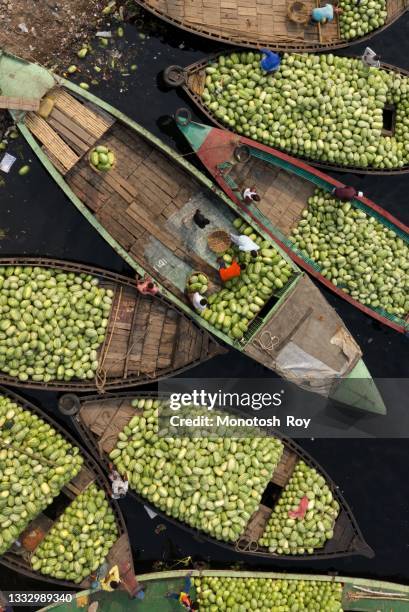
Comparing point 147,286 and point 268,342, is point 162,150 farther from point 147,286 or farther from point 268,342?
point 268,342

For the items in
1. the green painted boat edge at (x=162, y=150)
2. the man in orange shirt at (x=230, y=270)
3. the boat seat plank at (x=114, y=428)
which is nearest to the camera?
the green painted boat edge at (x=162, y=150)

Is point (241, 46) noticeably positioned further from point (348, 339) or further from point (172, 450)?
point (172, 450)

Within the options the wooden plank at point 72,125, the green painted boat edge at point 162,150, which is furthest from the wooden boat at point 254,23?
the wooden plank at point 72,125

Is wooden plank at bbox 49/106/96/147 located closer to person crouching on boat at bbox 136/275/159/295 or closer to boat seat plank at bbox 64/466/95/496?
person crouching on boat at bbox 136/275/159/295

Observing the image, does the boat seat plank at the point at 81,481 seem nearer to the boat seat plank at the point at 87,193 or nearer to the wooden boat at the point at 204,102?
the boat seat plank at the point at 87,193

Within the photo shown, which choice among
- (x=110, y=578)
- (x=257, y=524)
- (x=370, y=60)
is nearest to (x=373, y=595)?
(x=257, y=524)

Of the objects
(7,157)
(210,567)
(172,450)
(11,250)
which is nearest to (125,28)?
(7,157)
